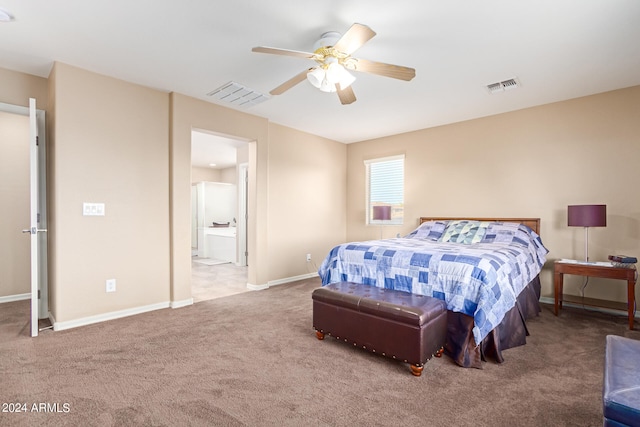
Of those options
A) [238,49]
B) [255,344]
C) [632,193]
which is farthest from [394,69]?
[632,193]

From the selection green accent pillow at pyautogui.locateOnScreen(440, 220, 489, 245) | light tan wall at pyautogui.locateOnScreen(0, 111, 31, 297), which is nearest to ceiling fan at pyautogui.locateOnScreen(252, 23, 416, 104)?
green accent pillow at pyautogui.locateOnScreen(440, 220, 489, 245)

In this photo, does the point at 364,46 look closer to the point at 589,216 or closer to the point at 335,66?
the point at 335,66

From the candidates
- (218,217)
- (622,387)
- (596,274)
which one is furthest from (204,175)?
(622,387)

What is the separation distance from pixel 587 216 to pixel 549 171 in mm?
860

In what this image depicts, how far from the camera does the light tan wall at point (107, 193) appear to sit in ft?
9.91

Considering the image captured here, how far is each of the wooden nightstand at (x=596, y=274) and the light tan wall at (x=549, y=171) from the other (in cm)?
23

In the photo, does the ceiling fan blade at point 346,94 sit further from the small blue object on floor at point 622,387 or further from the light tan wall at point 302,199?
the small blue object on floor at point 622,387

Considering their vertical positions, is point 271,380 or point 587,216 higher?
point 587,216

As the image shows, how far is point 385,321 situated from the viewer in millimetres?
2262

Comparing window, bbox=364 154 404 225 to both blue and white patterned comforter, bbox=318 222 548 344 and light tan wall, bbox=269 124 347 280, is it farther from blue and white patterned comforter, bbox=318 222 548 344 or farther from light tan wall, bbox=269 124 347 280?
blue and white patterned comforter, bbox=318 222 548 344

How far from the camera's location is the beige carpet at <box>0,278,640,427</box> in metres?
1.73

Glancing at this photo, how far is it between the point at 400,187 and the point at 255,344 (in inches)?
148

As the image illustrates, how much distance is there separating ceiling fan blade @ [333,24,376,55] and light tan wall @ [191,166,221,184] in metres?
7.72

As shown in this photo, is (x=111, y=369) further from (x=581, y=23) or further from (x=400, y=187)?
(x=400, y=187)
